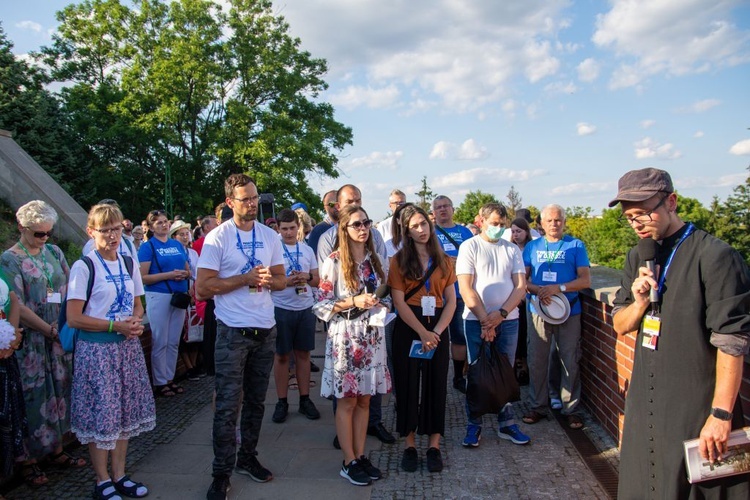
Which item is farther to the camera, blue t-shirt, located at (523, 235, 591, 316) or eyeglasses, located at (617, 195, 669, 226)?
blue t-shirt, located at (523, 235, 591, 316)

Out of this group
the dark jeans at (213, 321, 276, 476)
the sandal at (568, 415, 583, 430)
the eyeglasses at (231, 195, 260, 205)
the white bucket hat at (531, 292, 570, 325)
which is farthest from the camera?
the white bucket hat at (531, 292, 570, 325)

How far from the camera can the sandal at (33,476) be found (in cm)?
392

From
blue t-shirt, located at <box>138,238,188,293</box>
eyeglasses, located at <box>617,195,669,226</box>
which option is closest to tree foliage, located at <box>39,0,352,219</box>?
blue t-shirt, located at <box>138,238,188,293</box>

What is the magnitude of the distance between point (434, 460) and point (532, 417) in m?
1.44

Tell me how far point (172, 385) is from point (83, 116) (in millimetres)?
25726

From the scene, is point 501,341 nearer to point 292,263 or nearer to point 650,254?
point 292,263

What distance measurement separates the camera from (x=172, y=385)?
6.23 m

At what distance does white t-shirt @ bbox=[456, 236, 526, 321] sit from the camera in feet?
15.3

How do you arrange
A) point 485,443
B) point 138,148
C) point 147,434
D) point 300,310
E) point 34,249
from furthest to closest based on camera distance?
point 138,148 < point 300,310 < point 147,434 < point 485,443 < point 34,249

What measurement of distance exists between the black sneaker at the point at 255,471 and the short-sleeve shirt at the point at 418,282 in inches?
65.5

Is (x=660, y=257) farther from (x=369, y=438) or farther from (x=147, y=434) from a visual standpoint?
(x=147, y=434)

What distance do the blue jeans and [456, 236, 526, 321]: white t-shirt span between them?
7cm

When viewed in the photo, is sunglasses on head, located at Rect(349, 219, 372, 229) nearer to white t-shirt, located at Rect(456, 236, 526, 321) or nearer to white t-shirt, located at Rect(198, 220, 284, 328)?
white t-shirt, located at Rect(198, 220, 284, 328)

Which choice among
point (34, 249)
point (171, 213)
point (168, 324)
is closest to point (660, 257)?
point (34, 249)
